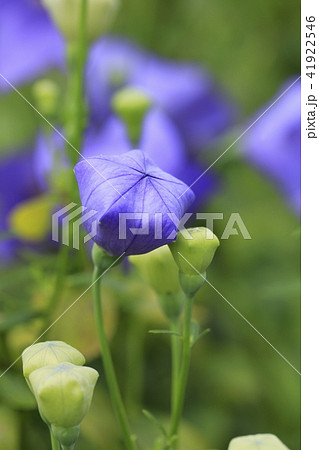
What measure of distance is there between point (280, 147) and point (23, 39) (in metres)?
0.22

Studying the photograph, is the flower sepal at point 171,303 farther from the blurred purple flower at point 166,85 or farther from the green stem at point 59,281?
the blurred purple flower at point 166,85

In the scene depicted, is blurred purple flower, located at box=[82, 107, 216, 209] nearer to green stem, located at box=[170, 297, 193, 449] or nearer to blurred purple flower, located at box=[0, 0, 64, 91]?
blurred purple flower, located at box=[0, 0, 64, 91]

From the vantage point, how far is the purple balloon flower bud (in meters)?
0.25

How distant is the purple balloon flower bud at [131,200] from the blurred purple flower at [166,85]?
13.8 inches

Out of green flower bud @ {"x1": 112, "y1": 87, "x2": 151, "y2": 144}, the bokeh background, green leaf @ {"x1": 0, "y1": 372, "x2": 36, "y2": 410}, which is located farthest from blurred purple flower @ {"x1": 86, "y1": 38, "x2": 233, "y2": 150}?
green leaf @ {"x1": 0, "y1": 372, "x2": 36, "y2": 410}

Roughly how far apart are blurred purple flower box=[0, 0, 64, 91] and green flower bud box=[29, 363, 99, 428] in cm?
38

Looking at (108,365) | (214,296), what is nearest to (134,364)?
(214,296)

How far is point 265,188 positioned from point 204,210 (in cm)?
7

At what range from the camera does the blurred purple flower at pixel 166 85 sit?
2.01 ft

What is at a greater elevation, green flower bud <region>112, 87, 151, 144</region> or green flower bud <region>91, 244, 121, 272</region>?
green flower bud <region>112, 87, 151, 144</region>

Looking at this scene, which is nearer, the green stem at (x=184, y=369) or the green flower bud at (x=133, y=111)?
the green stem at (x=184, y=369)

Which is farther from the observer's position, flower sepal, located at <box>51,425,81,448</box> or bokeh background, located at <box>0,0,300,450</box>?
bokeh background, located at <box>0,0,300,450</box>

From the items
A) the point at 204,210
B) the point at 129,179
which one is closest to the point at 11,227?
the point at 204,210

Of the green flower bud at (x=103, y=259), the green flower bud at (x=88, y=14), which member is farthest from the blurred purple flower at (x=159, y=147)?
the green flower bud at (x=103, y=259)
